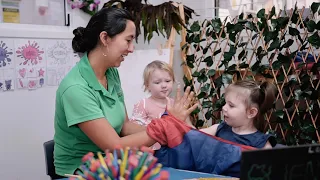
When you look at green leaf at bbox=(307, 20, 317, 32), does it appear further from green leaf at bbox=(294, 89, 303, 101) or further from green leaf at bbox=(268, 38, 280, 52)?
green leaf at bbox=(294, 89, 303, 101)

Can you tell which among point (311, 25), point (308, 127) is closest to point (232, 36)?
point (311, 25)

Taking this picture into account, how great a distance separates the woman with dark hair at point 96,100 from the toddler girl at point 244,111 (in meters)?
0.30

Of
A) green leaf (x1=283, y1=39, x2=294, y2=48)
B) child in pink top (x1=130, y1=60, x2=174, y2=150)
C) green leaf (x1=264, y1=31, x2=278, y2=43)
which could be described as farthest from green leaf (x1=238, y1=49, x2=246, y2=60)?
child in pink top (x1=130, y1=60, x2=174, y2=150)

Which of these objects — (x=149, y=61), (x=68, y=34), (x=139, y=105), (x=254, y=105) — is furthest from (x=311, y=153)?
(x=68, y=34)

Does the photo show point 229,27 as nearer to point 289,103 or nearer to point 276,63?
point 276,63

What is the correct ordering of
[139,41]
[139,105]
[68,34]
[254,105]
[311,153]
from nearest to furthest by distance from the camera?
[311,153]
[254,105]
[139,105]
[68,34]
[139,41]

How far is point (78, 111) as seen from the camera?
1464 millimetres

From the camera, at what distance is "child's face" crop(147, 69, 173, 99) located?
2.45m

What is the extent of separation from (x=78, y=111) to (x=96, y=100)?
0.11 metres

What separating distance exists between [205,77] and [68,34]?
1.12 metres

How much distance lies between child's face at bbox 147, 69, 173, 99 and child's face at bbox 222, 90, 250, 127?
2.62 ft

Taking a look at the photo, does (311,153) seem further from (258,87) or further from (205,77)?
(205,77)

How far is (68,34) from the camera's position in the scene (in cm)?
281

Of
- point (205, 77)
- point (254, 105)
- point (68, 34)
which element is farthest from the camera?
point (205, 77)
